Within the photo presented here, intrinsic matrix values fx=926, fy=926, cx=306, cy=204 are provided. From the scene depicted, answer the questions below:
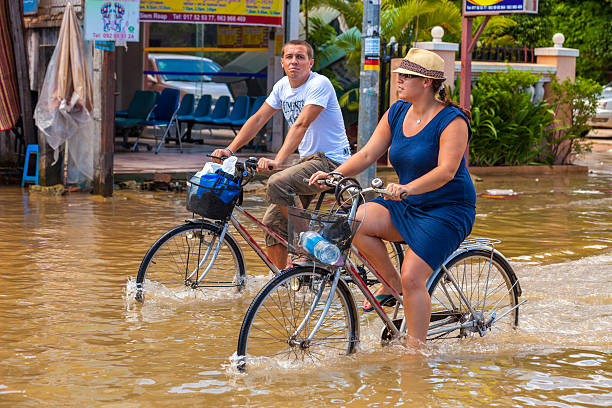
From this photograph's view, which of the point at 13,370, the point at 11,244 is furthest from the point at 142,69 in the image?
the point at 13,370

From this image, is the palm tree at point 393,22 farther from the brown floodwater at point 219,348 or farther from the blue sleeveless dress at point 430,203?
the blue sleeveless dress at point 430,203

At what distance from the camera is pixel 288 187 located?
6.33m

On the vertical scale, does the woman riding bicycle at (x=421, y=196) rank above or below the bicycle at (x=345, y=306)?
above

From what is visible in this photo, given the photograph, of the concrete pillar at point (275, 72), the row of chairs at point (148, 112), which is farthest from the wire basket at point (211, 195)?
the concrete pillar at point (275, 72)

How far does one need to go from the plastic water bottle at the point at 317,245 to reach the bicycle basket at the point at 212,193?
120 centimetres

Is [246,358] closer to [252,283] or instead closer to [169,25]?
[252,283]

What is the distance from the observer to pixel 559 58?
1642cm

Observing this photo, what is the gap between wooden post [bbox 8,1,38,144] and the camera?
40.1ft

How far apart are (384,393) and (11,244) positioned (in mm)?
4743

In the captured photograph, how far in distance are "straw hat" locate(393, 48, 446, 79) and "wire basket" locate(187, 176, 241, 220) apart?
137 cm

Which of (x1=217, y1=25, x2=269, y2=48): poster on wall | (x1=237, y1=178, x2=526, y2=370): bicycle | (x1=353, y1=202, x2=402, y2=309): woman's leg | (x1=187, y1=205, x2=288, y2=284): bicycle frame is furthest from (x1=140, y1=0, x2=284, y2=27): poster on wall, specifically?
(x1=353, y1=202, x2=402, y2=309): woman's leg

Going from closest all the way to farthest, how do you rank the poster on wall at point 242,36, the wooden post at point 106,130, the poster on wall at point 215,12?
the wooden post at point 106,130, the poster on wall at point 215,12, the poster on wall at point 242,36

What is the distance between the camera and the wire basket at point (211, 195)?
18.6 ft

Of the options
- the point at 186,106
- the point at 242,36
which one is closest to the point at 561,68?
the point at 242,36
